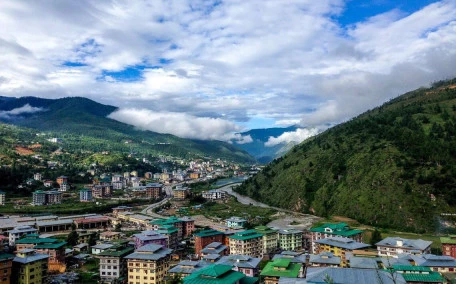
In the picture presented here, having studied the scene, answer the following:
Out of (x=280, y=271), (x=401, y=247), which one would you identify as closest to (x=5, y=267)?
(x=280, y=271)

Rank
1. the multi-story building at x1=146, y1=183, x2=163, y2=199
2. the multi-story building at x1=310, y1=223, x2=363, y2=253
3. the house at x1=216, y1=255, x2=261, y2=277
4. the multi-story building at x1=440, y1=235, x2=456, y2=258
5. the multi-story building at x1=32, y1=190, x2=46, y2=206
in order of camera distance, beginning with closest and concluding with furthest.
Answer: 1. the house at x1=216, y1=255, x2=261, y2=277
2. the multi-story building at x1=440, y1=235, x2=456, y2=258
3. the multi-story building at x1=310, y1=223, x2=363, y2=253
4. the multi-story building at x1=32, y1=190, x2=46, y2=206
5. the multi-story building at x1=146, y1=183, x2=163, y2=199

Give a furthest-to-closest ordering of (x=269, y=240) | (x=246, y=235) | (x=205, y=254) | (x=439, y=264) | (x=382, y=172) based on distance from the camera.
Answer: (x=382, y=172), (x=269, y=240), (x=246, y=235), (x=205, y=254), (x=439, y=264)

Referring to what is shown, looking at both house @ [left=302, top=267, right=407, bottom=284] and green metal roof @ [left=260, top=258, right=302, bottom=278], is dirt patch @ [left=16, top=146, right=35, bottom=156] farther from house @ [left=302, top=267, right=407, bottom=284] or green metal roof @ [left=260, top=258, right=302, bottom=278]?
house @ [left=302, top=267, right=407, bottom=284]

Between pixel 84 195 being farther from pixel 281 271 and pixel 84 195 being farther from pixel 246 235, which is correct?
pixel 281 271

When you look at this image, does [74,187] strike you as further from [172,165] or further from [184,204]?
[172,165]

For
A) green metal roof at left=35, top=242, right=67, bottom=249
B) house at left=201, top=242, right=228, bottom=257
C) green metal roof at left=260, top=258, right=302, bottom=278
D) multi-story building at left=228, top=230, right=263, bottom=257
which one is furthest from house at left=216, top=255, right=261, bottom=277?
green metal roof at left=35, top=242, right=67, bottom=249

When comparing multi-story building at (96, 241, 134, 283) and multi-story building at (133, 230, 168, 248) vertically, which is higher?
multi-story building at (133, 230, 168, 248)

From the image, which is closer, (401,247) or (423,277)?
(423,277)
